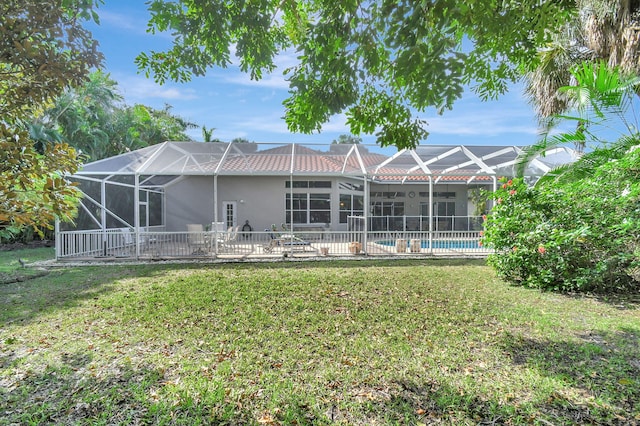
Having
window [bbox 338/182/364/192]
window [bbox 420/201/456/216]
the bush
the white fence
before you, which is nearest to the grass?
the bush

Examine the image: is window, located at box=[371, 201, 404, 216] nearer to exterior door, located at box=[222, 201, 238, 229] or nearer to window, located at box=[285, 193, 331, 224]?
window, located at box=[285, 193, 331, 224]

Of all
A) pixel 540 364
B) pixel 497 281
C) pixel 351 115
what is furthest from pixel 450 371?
pixel 497 281

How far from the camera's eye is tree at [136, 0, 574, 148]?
3.55m

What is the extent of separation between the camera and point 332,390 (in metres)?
3.37

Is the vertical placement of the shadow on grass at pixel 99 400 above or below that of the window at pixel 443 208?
below

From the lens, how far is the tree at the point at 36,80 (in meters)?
1.95

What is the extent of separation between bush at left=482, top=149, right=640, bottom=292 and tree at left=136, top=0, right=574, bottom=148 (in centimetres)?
295

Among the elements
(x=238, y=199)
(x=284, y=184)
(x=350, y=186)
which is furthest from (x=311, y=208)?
(x=238, y=199)

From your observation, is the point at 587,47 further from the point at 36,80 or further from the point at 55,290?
the point at 55,290

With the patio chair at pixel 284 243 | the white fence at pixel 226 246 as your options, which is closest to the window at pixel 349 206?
the white fence at pixel 226 246

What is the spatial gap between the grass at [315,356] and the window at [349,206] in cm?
1117

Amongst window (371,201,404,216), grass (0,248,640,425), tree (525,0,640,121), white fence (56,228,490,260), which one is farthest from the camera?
window (371,201,404,216)

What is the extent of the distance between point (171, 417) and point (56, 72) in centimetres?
286

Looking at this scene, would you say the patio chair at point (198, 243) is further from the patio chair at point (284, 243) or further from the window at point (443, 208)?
the window at point (443, 208)
